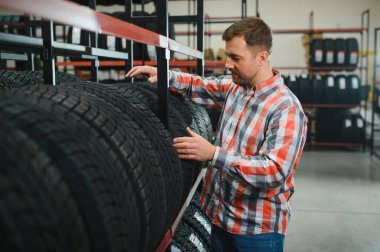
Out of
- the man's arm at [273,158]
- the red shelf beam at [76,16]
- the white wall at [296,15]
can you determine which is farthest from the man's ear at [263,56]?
the white wall at [296,15]

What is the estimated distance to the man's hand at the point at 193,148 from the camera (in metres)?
1.46

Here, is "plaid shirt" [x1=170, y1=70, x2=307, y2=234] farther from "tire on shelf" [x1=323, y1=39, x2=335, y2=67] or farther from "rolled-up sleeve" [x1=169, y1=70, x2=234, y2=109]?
"tire on shelf" [x1=323, y1=39, x2=335, y2=67]

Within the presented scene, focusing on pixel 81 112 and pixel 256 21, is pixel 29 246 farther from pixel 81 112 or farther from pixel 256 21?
pixel 256 21

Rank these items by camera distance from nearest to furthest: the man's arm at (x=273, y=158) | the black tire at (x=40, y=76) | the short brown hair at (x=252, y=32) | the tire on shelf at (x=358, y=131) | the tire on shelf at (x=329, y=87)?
the man's arm at (x=273, y=158) → the short brown hair at (x=252, y=32) → the black tire at (x=40, y=76) → the tire on shelf at (x=358, y=131) → the tire on shelf at (x=329, y=87)

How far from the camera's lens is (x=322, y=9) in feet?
34.8

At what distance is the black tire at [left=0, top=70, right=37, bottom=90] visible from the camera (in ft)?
6.10

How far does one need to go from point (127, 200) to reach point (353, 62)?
7.59 meters

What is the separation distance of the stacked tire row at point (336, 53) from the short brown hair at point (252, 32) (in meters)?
6.29

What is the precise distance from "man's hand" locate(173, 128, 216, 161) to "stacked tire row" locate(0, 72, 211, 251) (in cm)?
25

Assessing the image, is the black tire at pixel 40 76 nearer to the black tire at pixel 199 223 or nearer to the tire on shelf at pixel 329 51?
the black tire at pixel 199 223

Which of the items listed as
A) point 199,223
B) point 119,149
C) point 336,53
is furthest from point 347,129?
point 119,149

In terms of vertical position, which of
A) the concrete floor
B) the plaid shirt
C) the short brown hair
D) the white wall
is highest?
the white wall

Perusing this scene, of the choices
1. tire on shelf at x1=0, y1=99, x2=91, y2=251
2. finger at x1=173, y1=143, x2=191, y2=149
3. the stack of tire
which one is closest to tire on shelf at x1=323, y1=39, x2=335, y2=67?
the stack of tire

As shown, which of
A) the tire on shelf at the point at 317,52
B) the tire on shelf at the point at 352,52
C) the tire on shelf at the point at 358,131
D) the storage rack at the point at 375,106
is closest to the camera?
the storage rack at the point at 375,106
